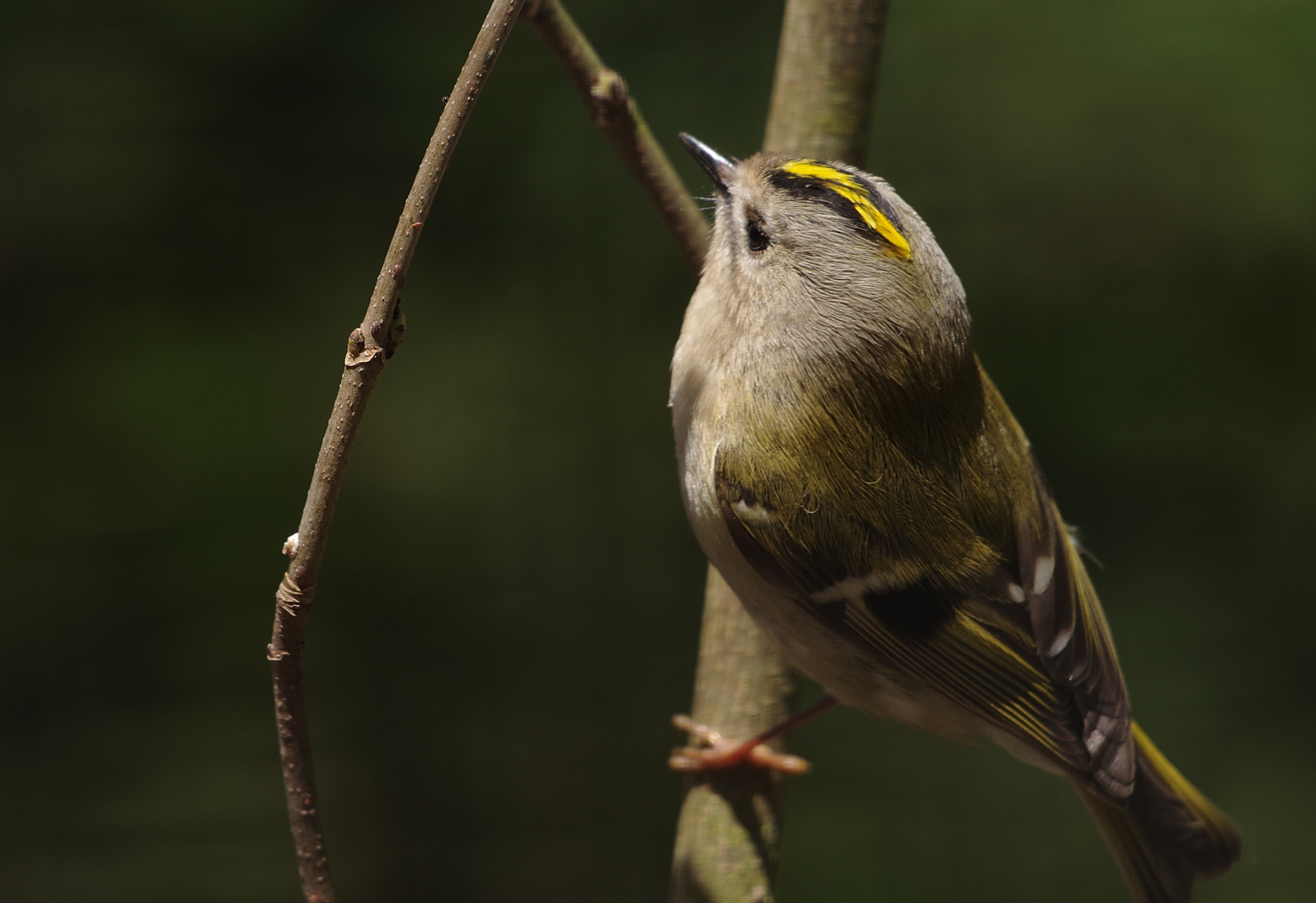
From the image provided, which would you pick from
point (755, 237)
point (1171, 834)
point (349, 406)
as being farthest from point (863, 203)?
point (1171, 834)

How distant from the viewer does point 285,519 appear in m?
1.34

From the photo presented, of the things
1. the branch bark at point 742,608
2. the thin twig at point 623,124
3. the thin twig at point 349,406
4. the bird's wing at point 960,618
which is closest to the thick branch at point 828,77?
the branch bark at point 742,608

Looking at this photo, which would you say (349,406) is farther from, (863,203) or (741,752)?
(741,752)

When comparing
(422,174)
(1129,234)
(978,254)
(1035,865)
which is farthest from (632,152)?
(1035,865)

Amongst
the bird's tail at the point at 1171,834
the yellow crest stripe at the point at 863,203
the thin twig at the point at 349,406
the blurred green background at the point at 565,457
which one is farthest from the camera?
the blurred green background at the point at 565,457

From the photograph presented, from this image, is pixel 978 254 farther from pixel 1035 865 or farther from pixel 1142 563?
pixel 1035 865

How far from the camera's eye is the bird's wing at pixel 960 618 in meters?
0.84

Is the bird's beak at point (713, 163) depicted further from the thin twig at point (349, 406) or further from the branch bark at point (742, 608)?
the thin twig at point (349, 406)

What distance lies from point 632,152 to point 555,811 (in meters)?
1.00

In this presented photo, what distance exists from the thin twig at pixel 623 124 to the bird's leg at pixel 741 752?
433 mm

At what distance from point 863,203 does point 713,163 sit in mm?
156

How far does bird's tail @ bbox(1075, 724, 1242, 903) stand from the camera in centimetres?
94

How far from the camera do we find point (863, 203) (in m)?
0.81

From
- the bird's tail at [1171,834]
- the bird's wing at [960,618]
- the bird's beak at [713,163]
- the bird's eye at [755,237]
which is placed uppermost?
the bird's beak at [713,163]
